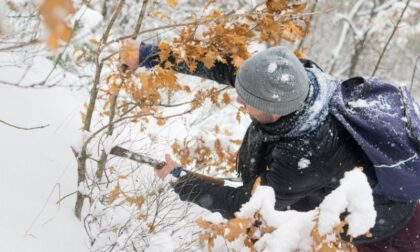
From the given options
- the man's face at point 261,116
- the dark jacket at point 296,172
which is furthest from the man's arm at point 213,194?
the man's face at point 261,116

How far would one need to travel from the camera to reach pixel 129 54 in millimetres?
2346

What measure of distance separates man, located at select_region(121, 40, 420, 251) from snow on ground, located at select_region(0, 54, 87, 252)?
0.91 meters

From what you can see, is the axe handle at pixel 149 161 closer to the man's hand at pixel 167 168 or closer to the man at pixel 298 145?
the man's hand at pixel 167 168

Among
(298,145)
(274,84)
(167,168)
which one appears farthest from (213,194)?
(274,84)

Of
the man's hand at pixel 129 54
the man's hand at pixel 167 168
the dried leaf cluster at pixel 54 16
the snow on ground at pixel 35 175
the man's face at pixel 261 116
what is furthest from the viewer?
the man's hand at pixel 167 168

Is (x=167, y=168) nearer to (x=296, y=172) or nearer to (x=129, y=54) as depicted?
(x=129, y=54)

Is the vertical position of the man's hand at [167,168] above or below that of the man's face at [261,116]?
below

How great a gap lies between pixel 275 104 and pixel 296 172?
1.13 feet

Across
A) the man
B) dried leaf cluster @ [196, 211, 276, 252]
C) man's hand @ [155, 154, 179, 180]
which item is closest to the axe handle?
man's hand @ [155, 154, 179, 180]

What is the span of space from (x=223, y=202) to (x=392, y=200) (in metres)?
0.89

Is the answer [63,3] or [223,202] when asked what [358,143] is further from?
[63,3]

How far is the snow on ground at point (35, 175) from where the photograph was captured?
2.26 meters

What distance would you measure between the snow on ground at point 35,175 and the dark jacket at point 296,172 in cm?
73

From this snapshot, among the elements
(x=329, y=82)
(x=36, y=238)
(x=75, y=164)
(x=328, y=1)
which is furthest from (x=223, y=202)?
(x=328, y=1)
